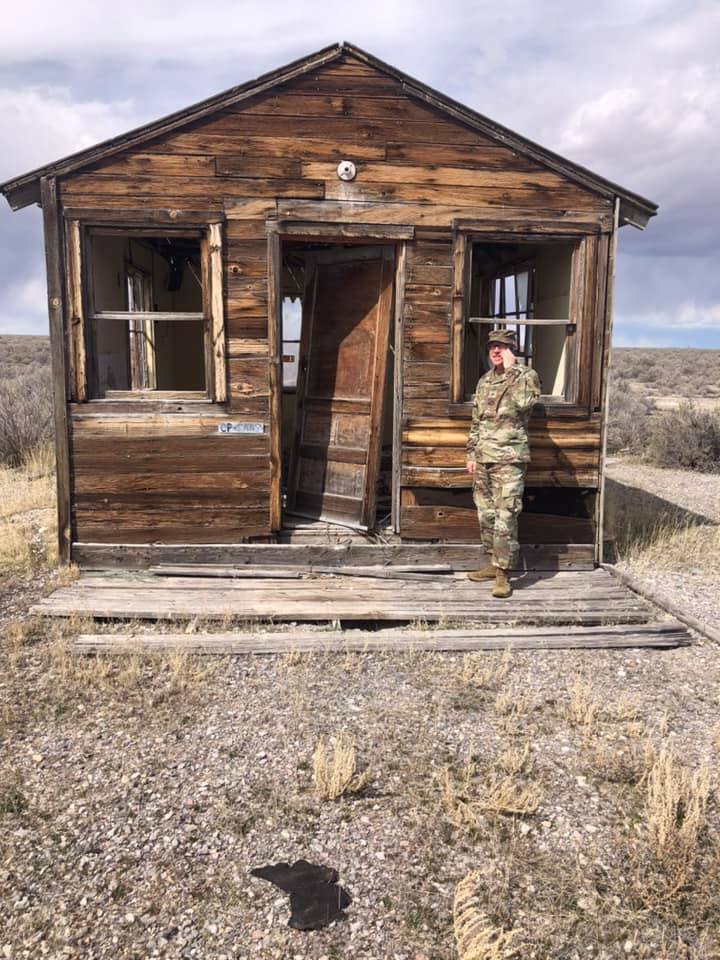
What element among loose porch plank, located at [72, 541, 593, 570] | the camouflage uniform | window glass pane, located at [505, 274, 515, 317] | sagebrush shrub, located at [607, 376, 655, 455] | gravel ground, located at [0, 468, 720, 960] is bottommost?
gravel ground, located at [0, 468, 720, 960]

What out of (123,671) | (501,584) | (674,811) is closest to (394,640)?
(501,584)

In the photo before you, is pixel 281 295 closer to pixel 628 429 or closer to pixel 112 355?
pixel 112 355

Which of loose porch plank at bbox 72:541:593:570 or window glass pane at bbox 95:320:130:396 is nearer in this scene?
loose porch plank at bbox 72:541:593:570

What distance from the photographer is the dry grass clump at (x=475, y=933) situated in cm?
268

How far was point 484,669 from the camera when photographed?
511cm

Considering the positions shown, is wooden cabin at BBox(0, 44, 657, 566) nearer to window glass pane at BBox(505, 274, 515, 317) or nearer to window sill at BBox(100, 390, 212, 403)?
window sill at BBox(100, 390, 212, 403)

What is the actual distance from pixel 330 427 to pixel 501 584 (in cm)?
246

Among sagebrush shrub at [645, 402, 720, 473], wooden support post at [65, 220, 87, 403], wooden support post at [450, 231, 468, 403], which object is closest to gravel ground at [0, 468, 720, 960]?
wooden support post at [65, 220, 87, 403]

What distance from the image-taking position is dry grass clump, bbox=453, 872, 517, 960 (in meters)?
2.68

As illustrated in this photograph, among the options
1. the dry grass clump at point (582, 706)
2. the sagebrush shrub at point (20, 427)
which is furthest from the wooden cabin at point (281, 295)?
the sagebrush shrub at point (20, 427)

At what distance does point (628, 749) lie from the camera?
4125 mm

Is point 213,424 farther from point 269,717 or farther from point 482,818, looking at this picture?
point 482,818

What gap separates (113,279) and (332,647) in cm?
473

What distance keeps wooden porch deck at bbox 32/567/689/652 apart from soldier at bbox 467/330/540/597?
16.9 inches
